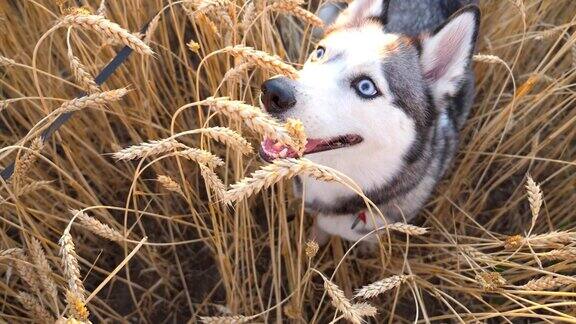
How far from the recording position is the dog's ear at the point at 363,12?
2.22m

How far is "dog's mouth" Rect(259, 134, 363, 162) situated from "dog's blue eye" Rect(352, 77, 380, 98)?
15 centimetres

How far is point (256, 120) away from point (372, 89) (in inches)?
33.1

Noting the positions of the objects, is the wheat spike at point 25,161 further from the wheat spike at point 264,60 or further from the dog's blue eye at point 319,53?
the dog's blue eye at point 319,53

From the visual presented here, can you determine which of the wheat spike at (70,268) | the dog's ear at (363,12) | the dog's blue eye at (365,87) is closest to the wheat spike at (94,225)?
the wheat spike at (70,268)

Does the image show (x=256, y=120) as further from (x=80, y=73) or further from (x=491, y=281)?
(x=491, y=281)

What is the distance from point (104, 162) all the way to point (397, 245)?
1.38 metres

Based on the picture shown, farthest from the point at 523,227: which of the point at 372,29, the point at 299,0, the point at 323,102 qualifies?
the point at 299,0

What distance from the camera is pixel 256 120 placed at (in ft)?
3.98

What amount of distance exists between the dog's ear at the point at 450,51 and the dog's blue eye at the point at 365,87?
1.05ft

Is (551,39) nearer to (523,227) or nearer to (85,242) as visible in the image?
(523,227)

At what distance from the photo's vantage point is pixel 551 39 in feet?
9.64

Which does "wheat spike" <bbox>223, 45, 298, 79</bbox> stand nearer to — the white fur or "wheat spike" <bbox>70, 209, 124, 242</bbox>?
the white fur

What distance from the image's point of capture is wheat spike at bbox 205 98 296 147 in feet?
3.95

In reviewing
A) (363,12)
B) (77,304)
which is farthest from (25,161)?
(363,12)
